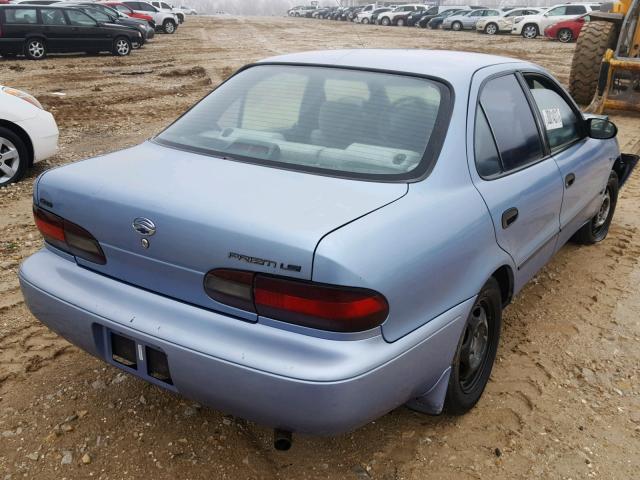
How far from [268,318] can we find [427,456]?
103cm

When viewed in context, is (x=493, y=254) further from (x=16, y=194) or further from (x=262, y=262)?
(x=16, y=194)

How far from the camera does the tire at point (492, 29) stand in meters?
33.1

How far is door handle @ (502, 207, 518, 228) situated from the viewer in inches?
104

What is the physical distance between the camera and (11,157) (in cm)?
591

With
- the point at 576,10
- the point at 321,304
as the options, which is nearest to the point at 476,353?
the point at 321,304

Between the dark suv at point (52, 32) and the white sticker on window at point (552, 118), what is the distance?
17.5 m

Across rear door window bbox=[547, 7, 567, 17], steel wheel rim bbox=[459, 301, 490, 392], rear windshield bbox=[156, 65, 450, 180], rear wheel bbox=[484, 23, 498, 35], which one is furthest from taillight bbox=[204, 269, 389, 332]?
rear wheel bbox=[484, 23, 498, 35]

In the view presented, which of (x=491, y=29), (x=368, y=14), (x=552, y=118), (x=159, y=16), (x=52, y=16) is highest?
(x=552, y=118)

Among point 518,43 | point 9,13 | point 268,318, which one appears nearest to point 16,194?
point 268,318

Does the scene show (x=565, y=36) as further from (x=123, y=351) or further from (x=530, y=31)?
(x=123, y=351)

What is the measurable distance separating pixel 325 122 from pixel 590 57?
9.44 m

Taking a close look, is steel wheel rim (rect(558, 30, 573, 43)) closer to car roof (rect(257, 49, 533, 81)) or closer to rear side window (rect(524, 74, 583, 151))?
rear side window (rect(524, 74, 583, 151))

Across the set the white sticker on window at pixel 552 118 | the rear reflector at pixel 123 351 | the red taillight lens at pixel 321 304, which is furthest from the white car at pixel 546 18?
the rear reflector at pixel 123 351

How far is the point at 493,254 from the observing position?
2.55 meters
